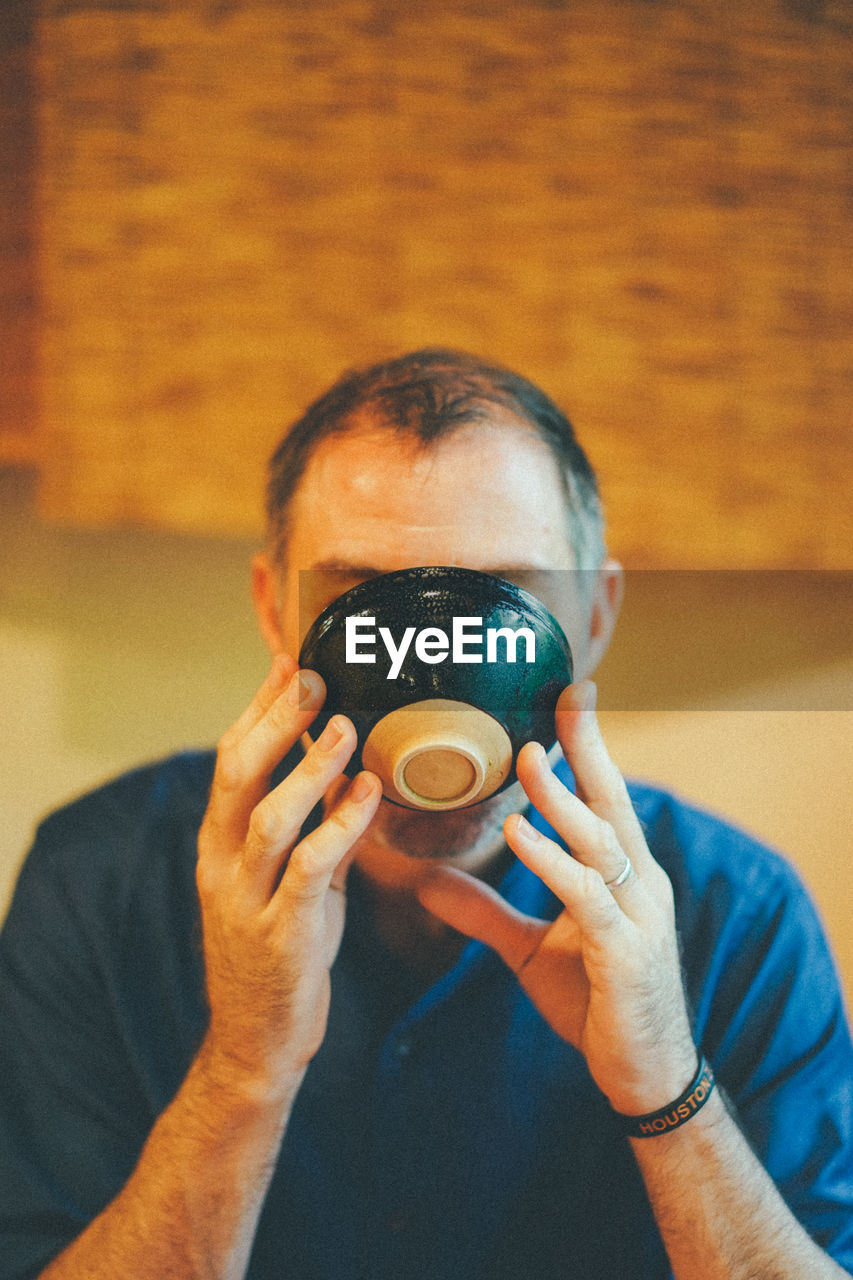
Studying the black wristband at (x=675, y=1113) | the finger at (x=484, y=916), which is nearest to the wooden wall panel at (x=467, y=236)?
the finger at (x=484, y=916)

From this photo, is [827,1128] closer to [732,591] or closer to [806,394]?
[732,591]

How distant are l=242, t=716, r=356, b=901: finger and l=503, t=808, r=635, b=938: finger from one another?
0.18m

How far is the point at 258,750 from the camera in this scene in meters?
0.89

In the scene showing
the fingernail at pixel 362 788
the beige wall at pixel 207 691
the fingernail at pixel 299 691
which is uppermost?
the beige wall at pixel 207 691

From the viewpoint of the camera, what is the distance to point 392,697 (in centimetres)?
84

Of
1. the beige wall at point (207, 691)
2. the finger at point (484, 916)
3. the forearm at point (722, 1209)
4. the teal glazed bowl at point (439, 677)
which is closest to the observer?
the teal glazed bowl at point (439, 677)

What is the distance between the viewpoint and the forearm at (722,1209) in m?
0.98

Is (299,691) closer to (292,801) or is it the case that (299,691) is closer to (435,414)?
(292,801)

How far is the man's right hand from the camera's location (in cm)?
87

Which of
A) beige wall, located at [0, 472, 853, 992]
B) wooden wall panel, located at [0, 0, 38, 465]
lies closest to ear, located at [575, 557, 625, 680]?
beige wall, located at [0, 472, 853, 992]

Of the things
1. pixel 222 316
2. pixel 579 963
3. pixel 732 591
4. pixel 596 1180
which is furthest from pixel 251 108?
pixel 596 1180

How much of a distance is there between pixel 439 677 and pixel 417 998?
606 mm

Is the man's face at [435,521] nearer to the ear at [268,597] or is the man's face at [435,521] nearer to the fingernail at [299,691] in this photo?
the ear at [268,597]

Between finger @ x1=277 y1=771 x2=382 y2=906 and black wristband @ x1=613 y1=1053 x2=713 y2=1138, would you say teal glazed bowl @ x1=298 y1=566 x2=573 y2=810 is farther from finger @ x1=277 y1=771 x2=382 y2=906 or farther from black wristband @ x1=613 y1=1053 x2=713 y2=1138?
black wristband @ x1=613 y1=1053 x2=713 y2=1138
